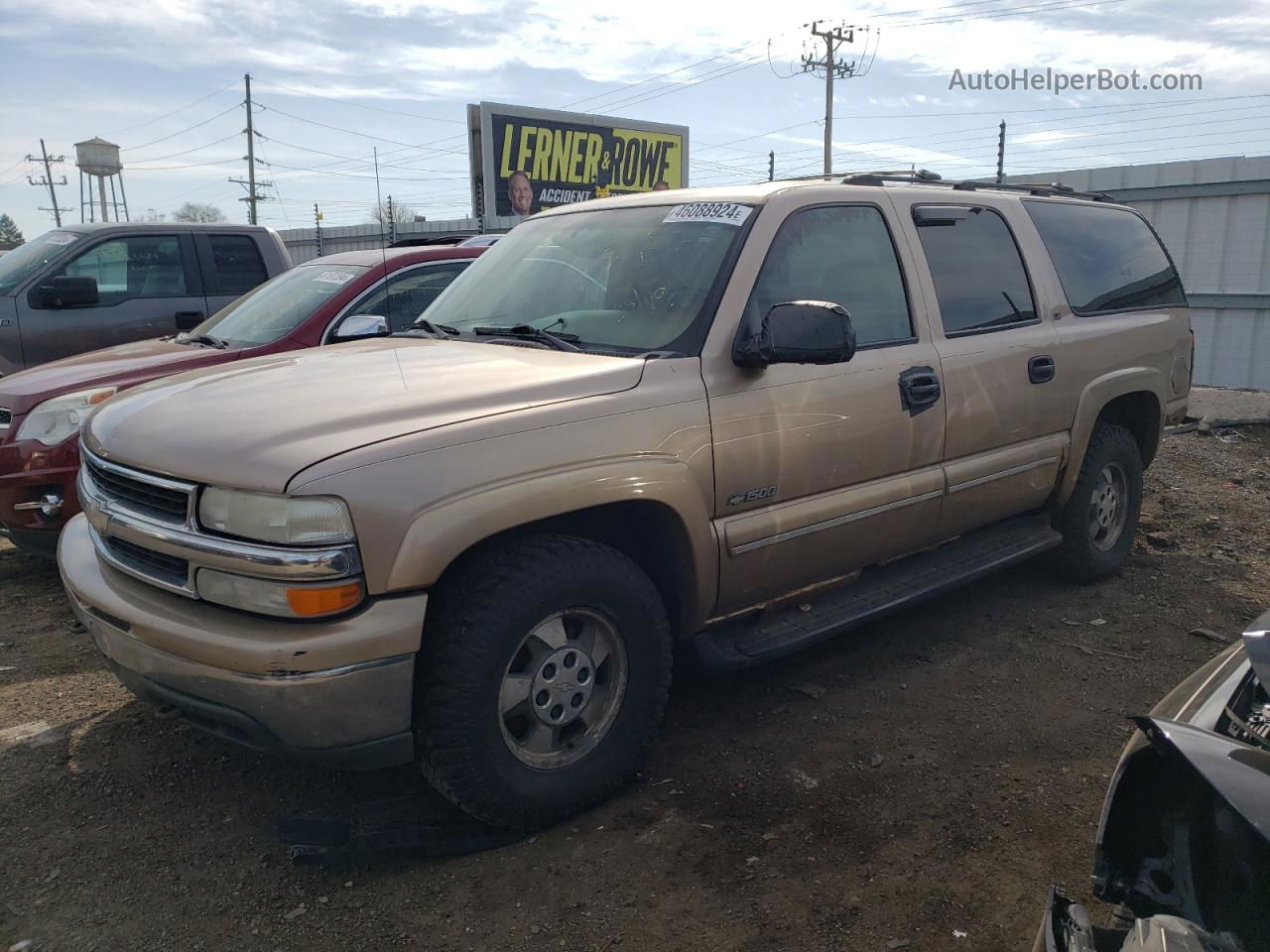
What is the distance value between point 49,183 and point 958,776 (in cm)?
9389

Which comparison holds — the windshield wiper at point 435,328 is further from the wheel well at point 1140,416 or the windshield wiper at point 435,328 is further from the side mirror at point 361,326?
the wheel well at point 1140,416

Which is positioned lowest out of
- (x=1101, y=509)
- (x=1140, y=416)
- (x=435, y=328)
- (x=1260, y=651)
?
(x=1101, y=509)

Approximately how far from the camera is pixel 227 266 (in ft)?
25.4

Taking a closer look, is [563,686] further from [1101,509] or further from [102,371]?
[102,371]

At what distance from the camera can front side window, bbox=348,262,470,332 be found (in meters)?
6.10

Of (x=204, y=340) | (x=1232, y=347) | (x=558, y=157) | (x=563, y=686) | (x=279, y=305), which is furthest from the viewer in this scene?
(x=558, y=157)

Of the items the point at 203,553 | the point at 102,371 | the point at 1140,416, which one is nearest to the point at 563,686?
the point at 203,553

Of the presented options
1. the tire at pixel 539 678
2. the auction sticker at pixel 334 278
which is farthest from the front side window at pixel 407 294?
the tire at pixel 539 678

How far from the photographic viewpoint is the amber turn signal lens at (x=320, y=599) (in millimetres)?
2439

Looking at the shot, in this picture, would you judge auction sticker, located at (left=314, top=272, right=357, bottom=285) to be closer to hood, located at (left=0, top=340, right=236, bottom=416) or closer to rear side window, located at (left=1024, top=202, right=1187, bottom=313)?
hood, located at (left=0, top=340, right=236, bottom=416)

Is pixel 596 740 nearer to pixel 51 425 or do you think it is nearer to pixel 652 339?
pixel 652 339

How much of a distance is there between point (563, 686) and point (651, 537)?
58cm

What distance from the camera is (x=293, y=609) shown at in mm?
2451

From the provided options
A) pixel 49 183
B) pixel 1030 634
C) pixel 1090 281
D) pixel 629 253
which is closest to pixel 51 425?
pixel 629 253
